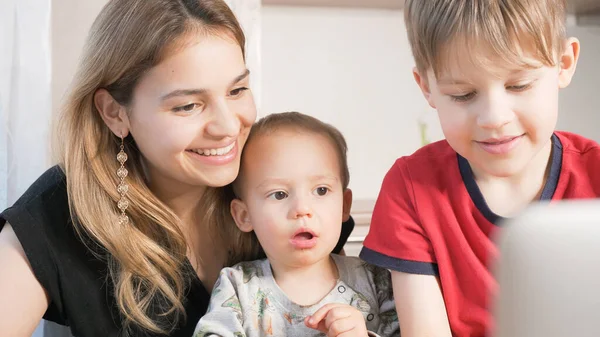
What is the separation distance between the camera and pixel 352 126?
2244 millimetres

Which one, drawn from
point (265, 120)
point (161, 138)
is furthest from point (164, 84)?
point (265, 120)

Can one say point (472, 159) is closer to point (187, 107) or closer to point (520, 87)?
point (520, 87)

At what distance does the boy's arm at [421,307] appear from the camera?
112 cm

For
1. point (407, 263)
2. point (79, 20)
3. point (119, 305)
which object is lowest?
point (119, 305)

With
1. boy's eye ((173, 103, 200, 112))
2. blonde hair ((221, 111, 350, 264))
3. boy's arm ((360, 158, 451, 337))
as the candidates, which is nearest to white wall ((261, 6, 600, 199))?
blonde hair ((221, 111, 350, 264))

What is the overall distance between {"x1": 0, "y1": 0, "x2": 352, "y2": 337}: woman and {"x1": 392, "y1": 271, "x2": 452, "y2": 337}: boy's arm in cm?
35

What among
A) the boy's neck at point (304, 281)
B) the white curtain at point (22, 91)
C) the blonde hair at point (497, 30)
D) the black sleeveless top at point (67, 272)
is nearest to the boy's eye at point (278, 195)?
the boy's neck at point (304, 281)

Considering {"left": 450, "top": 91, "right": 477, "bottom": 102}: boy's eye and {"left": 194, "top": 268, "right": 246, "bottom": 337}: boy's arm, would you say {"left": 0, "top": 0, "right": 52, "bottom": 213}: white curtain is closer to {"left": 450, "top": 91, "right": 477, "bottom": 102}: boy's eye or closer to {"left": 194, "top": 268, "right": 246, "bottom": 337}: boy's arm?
{"left": 194, "top": 268, "right": 246, "bottom": 337}: boy's arm

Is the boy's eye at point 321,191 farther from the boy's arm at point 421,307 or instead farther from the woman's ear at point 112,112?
the woman's ear at point 112,112

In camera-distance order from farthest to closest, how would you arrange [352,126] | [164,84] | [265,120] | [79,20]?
[352,126], [79,20], [265,120], [164,84]

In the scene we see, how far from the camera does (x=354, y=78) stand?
88.0 inches

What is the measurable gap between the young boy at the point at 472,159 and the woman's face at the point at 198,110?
0.28 m

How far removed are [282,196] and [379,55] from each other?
43.1 inches

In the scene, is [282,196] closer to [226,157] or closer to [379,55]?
[226,157]
